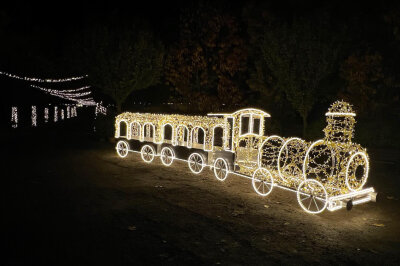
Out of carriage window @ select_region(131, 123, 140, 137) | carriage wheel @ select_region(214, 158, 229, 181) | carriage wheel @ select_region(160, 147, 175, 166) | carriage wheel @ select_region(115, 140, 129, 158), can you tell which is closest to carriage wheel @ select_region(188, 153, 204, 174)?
carriage wheel @ select_region(214, 158, 229, 181)

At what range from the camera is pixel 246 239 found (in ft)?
20.5

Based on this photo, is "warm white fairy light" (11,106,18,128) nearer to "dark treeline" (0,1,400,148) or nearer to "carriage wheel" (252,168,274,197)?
"dark treeline" (0,1,400,148)

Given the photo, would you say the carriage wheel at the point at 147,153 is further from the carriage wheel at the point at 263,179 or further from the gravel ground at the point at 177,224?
the carriage wheel at the point at 263,179

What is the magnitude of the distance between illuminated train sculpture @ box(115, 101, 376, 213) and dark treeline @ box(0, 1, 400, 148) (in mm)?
7451

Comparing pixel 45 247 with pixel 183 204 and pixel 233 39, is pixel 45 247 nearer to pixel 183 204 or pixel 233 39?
pixel 183 204

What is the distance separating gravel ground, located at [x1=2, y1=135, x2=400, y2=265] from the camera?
218 inches

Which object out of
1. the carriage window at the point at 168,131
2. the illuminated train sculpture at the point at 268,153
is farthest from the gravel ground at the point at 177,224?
the carriage window at the point at 168,131

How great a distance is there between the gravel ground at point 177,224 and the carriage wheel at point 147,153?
2.58m

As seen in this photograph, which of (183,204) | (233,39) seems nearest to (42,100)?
(233,39)

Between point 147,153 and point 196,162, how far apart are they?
3084 mm

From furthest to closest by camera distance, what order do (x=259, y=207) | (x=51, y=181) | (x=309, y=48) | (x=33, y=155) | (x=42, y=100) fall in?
(x=42, y=100) → (x=309, y=48) → (x=33, y=155) → (x=51, y=181) → (x=259, y=207)

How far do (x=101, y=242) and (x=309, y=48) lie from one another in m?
16.8

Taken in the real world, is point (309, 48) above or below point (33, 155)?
above

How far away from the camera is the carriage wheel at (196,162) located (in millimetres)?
12242
